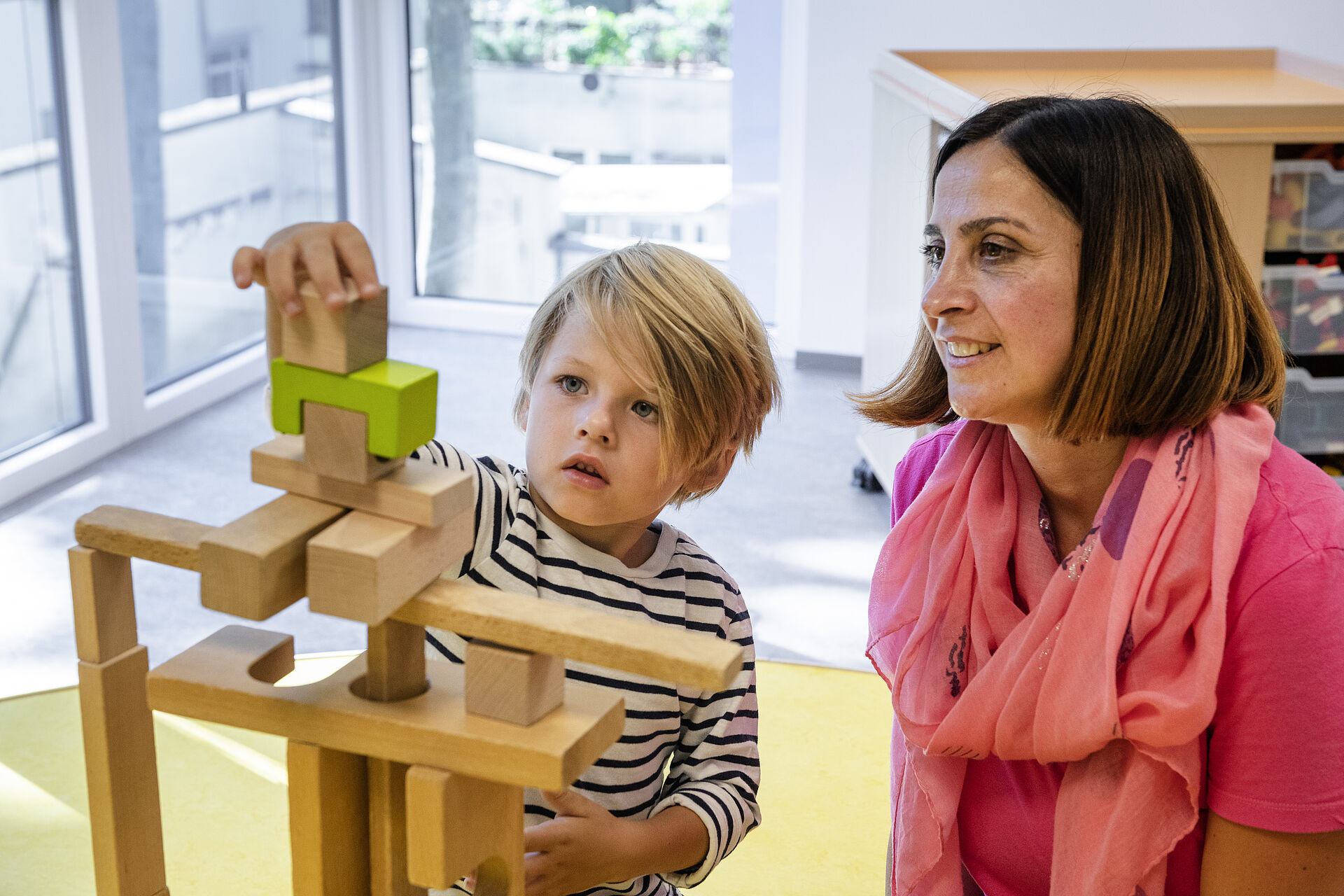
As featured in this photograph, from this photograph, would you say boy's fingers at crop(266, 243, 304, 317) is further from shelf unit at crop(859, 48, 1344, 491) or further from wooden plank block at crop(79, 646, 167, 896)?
shelf unit at crop(859, 48, 1344, 491)

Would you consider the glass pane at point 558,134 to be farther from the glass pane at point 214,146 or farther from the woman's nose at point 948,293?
the woman's nose at point 948,293

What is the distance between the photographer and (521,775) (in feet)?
1.82

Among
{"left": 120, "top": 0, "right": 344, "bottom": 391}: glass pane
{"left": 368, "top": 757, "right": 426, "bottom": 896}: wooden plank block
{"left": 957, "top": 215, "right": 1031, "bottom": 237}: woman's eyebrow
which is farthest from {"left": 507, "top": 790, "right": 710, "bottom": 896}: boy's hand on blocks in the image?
{"left": 120, "top": 0, "right": 344, "bottom": 391}: glass pane

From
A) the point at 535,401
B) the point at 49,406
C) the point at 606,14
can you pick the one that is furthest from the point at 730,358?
the point at 606,14

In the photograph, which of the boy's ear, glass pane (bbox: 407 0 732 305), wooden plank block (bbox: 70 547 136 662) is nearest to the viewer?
wooden plank block (bbox: 70 547 136 662)

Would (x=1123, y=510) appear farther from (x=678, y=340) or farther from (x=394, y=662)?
(x=394, y=662)

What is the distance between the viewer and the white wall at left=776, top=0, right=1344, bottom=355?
3350 mm

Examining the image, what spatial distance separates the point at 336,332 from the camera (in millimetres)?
540

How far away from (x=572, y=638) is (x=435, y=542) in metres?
0.08

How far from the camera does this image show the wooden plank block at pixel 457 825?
565 mm

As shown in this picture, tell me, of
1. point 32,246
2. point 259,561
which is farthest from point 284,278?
point 32,246

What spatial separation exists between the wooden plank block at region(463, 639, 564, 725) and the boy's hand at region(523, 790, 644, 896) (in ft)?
0.64

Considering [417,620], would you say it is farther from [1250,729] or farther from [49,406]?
[49,406]

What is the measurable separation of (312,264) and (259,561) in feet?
0.40
